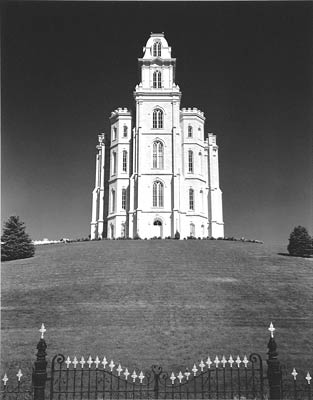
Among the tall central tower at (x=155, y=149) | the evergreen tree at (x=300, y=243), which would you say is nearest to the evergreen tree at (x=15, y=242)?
the tall central tower at (x=155, y=149)

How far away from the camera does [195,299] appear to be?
2212 centimetres

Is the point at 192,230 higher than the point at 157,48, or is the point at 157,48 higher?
the point at 157,48

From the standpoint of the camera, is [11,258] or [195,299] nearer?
[195,299]

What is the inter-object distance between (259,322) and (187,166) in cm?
4172

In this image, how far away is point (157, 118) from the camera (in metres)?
58.3

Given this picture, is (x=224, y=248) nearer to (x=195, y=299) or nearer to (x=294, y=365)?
(x=195, y=299)

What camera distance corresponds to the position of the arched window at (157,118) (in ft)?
191

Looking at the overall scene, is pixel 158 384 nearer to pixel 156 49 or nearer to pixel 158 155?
pixel 158 155

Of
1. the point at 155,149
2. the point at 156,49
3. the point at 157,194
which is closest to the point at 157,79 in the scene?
the point at 156,49

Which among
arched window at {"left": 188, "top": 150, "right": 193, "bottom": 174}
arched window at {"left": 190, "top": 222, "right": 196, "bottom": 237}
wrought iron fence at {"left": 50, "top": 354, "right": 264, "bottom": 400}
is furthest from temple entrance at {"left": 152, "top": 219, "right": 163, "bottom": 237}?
wrought iron fence at {"left": 50, "top": 354, "right": 264, "bottom": 400}

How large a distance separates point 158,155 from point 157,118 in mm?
5229

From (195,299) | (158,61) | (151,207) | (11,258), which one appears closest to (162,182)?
(151,207)

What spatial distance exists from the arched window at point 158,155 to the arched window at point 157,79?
8.58 m

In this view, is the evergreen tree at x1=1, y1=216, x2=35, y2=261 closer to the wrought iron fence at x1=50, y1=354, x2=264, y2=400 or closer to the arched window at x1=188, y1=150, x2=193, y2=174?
the wrought iron fence at x1=50, y1=354, x2=264, y2=400
